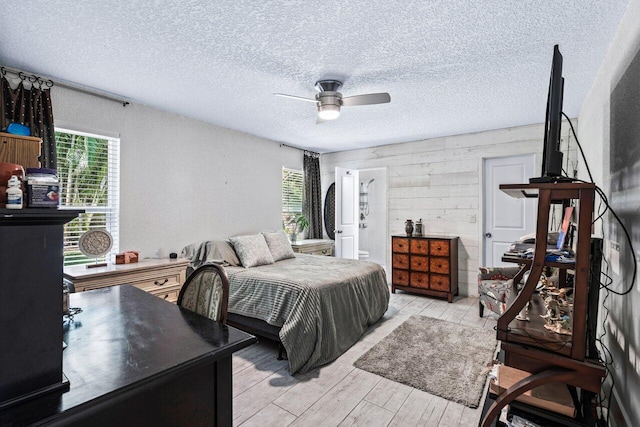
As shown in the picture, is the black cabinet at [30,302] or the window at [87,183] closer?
the black cabinet at [30,302]

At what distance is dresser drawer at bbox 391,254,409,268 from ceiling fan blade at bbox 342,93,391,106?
279 cm

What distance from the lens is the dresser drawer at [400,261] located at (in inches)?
191

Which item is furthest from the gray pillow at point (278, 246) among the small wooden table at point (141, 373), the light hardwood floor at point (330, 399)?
the small wooden table at point (141, 373)

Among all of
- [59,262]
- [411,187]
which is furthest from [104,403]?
[411,187]

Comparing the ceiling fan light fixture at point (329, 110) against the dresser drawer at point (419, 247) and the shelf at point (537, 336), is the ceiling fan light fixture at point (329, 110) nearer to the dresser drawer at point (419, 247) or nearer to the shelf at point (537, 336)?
the shelf at point (537, 336)

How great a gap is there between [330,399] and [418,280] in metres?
2.91

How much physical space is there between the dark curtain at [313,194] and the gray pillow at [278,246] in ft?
4.78

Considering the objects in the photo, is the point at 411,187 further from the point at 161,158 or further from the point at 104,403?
the point at 104,403

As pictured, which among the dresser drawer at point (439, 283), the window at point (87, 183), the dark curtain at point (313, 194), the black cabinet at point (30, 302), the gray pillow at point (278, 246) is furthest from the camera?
the dark curtain at point (313, 194)

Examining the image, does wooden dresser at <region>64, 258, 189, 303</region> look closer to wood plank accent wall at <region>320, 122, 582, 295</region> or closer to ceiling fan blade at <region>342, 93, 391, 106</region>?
ceiling fan blade at <region>342, 93, 391, 106</region>

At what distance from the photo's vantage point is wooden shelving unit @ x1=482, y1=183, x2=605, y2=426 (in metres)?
1.23

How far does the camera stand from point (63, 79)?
2.85 meters

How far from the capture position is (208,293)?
1.68 meters

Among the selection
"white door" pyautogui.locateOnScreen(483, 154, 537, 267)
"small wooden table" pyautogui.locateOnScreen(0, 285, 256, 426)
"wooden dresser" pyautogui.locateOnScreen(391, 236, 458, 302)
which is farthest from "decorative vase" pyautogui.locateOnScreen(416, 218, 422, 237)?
"small wooden table" pyautogui.locateOnScreen(0, 285, 256, 426)
